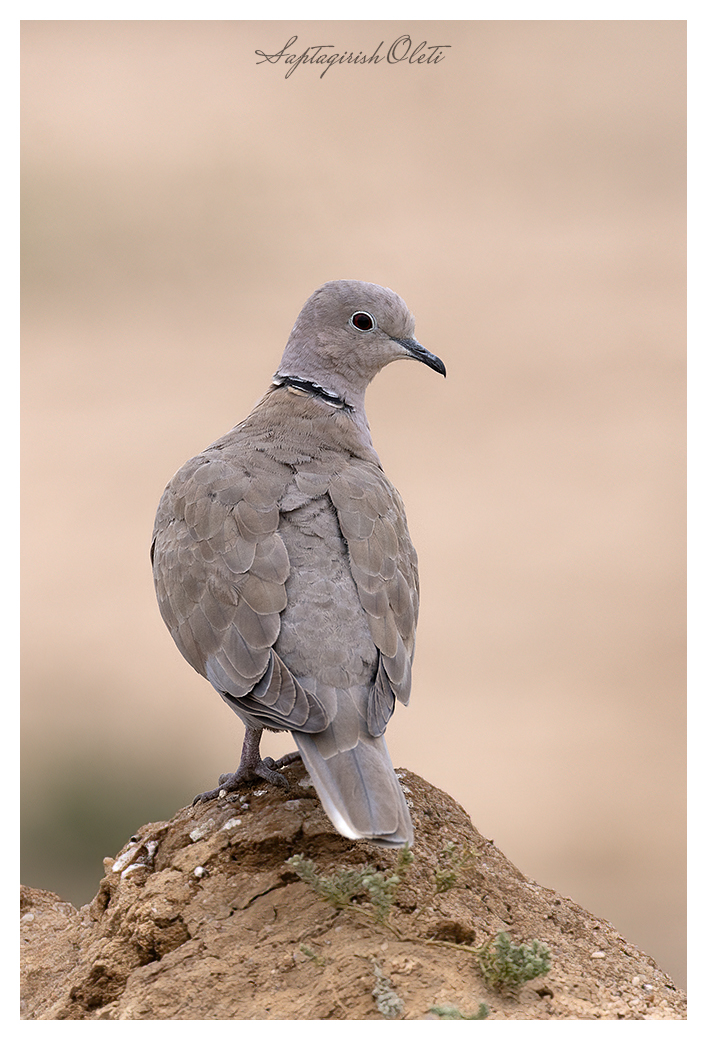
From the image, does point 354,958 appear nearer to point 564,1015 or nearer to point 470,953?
point 470,953

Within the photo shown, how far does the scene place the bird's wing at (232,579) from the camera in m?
4.25

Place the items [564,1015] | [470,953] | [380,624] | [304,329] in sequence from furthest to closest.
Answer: [304,329]
[380,624]
[470,953]
[564,1015]

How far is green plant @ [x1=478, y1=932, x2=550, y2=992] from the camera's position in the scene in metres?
3.69

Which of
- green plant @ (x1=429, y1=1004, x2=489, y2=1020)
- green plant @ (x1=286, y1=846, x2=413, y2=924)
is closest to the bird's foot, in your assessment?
green plant @ (x1=286, y1=846, x2=413, y2=924)

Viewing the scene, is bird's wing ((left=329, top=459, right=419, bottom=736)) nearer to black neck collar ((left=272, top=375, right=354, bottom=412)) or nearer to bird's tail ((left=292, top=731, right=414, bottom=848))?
bird's tail ((left=292, top=731, right=414, bottom=848))

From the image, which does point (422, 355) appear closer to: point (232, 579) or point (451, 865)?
point (232, 579)

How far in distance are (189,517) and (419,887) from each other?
185 cm

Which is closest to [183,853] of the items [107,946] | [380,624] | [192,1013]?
[107,946]

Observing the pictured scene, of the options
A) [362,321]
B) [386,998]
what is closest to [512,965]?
[386,998]

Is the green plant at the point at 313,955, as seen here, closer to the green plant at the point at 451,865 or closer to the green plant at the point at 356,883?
the green plant at the point at 356,883

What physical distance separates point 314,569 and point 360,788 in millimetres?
1029

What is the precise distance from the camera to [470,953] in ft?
12.9

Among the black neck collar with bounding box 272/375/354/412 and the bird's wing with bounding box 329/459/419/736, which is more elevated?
the black neck collar with bounding box 272/375/354/412

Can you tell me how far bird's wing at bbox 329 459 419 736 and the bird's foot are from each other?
85 centimetres
